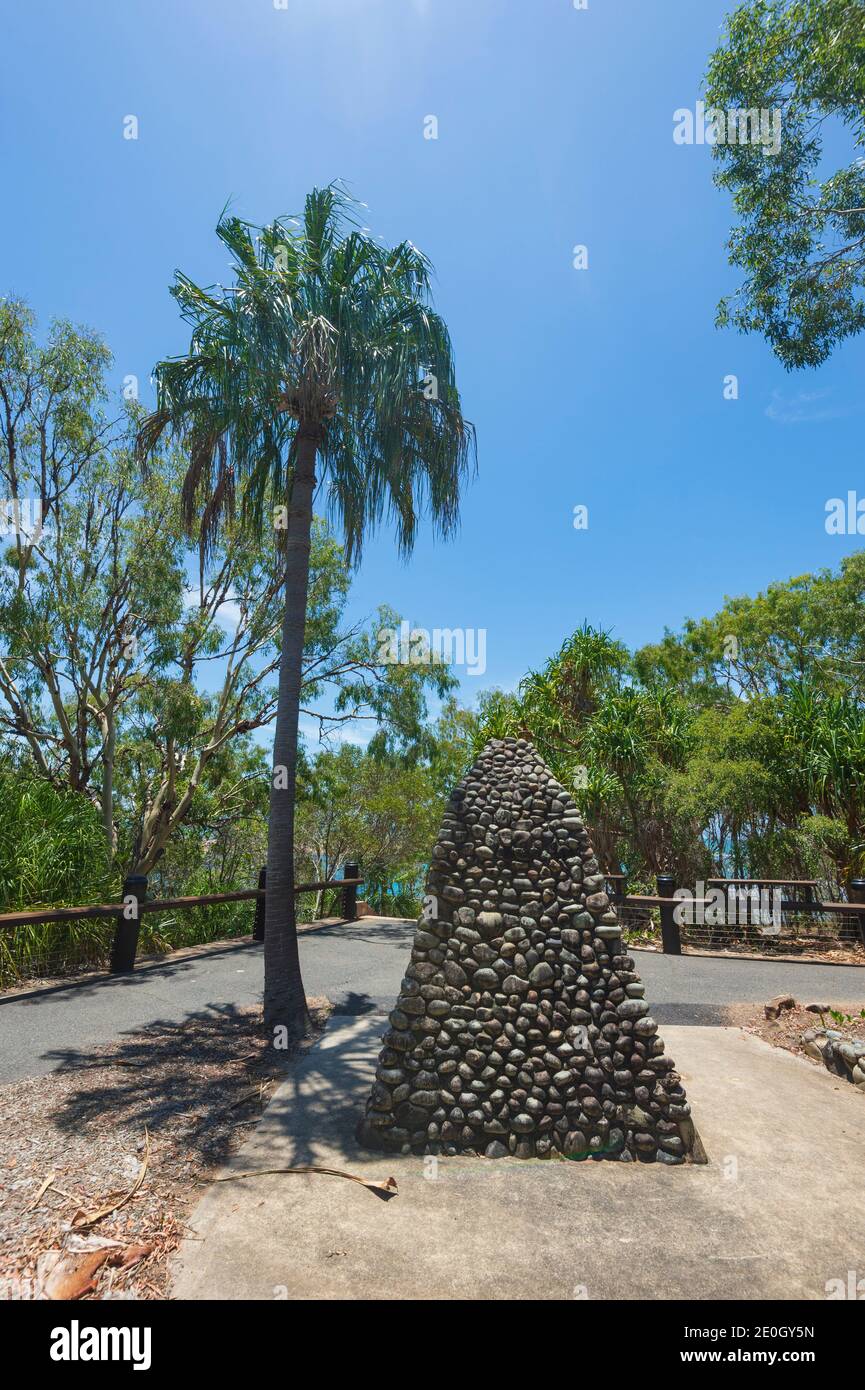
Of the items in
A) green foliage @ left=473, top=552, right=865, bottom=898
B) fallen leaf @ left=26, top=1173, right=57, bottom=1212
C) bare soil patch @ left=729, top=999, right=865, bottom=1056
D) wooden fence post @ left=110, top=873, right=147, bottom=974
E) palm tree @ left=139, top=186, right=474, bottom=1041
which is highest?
palm tree @ left=139, top=186, right=474, bottom=1041

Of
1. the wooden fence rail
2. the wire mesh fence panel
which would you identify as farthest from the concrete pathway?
the wire mesh fence panel

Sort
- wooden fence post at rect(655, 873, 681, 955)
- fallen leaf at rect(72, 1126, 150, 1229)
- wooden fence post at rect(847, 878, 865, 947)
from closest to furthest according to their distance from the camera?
fallen leaf at rect(72, 1126, 150, 1229), wooden fence post at rect(847, 878, 865, 947), wooden fence post at rect(655, 873, 681, 955)

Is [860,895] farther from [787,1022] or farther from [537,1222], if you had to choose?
[537,1222]

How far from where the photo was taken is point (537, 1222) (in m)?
3.36

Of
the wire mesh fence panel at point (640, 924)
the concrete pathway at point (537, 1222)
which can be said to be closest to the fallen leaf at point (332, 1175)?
the concrete pathway at point (537, 1222)

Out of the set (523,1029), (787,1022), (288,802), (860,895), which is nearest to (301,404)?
(288,802)

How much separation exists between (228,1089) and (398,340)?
281 inches

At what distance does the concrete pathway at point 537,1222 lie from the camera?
287 cm

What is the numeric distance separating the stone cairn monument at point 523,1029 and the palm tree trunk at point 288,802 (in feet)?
7.61

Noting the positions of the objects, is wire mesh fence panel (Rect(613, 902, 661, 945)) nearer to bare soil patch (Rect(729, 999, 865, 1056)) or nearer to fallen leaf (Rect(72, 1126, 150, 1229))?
bare soil patch (Rect(729, 999, 865, 1056))

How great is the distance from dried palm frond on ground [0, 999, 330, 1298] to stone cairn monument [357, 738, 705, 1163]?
1162 mm

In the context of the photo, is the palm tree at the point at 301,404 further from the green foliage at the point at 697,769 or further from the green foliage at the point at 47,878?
the green foliage at the point at 697,769

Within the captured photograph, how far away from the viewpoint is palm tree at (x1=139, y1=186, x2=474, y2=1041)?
21.4ft

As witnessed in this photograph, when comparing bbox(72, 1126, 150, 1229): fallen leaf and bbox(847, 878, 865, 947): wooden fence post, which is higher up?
bbox(847, 878, 865, 947): wooden fence post
